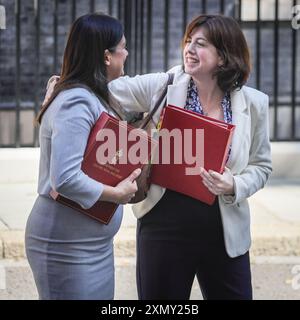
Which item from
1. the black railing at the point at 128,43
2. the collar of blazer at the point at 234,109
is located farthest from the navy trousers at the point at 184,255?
the black railing at the point at 128,43

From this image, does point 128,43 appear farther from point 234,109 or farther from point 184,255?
point 184,255

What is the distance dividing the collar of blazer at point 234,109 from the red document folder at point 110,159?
13.6 inches

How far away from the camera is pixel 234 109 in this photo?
143 inches

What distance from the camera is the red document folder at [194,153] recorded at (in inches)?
136

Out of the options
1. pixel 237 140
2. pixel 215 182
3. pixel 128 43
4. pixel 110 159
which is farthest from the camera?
pixel 128 43

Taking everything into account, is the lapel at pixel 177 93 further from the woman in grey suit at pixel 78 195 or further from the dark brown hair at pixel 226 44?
the woman in grey suit at pixel 78 195

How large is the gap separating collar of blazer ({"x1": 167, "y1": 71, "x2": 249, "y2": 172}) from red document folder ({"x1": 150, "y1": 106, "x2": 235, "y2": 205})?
106 millimetres

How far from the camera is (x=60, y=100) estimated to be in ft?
10.6

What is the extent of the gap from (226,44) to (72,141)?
829 mm

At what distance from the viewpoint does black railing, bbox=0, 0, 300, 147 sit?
9148mm

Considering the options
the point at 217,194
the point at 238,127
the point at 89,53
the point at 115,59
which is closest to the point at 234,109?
the point at 238,127

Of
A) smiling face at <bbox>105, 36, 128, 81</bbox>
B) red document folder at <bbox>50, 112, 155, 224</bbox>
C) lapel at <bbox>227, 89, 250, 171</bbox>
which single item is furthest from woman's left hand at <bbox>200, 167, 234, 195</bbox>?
smiling face at <bbox>105, 36, 128, 81</bbox>
